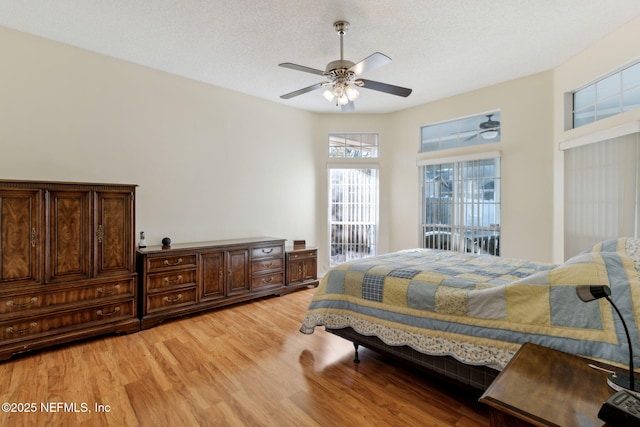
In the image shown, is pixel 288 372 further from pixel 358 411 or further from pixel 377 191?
pixel 377 191

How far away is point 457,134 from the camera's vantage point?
16.1ft

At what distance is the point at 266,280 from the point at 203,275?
0.95 meters

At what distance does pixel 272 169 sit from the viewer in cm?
513

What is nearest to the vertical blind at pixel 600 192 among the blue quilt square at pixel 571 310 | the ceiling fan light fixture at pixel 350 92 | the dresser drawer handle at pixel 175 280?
the blue quilt square at pixel 571 310

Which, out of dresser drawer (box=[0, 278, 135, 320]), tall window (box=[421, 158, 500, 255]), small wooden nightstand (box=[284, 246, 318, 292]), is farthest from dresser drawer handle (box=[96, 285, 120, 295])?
tall window (box=[421, 158, 500, 255])

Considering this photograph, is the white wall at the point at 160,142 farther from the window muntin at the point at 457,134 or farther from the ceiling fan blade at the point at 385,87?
the ceiling fan blade at the point at 385,87

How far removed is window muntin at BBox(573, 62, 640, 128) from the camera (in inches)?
120

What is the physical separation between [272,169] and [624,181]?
442cm

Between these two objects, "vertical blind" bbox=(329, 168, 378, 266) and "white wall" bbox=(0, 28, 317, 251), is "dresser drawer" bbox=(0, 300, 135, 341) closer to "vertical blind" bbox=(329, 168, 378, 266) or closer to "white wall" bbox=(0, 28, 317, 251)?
"white wall" bbox=(0, 28, 317, 251)

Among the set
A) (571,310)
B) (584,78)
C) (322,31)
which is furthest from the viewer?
(584,78)

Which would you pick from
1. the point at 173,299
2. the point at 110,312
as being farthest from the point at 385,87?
the point at 110,312

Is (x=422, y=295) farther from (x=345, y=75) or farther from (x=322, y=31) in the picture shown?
(x=322, y=31)

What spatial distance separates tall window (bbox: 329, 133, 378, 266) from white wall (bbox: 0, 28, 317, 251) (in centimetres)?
42

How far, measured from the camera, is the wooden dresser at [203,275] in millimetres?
3393
